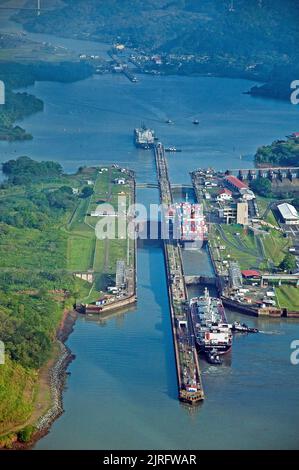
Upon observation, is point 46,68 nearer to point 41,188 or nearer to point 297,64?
point 297,64

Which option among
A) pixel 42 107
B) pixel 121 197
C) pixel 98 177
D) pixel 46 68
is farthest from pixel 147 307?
pixel 46 68

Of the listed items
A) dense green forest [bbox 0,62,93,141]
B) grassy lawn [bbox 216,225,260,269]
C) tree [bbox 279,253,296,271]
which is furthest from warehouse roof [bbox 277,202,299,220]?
dense green forest [bbox 0,62,93,141]

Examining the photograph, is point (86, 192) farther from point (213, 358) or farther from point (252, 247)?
point (213, 358)

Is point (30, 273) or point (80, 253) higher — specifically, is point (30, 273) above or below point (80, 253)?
below

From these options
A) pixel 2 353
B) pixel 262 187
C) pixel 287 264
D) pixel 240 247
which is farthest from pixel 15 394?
pixel 262 187

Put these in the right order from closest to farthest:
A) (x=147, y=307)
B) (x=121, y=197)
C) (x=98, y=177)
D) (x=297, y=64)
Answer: (x=147, y=307) → (x=121, y=197) → (x=98, y=177) → (x=297, y=64)

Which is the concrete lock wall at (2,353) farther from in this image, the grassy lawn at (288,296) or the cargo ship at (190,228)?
the cargo ship at (190,228)
